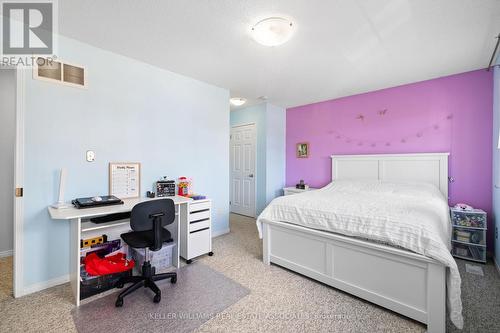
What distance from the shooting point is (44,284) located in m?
2.14

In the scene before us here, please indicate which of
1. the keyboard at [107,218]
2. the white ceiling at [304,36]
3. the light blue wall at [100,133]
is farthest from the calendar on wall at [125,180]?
the white ceiling at [304,36]

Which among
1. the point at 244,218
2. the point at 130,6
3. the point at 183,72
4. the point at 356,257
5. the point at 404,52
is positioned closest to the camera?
the point at 130,6

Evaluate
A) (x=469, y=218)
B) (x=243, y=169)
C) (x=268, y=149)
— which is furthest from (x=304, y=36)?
(x=243, y=169)

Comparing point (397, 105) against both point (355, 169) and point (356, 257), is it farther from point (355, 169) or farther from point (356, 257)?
point (356, 257)

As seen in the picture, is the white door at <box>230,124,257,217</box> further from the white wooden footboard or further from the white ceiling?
the white wooden footboard

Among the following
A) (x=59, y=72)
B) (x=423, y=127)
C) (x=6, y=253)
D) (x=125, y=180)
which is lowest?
(x=6, y=253)

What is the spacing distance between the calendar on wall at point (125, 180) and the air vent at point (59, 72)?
3.06ft

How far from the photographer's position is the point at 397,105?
356 centimetres

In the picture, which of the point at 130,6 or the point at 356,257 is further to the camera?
the point at 356,257

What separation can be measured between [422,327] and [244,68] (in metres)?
3.15

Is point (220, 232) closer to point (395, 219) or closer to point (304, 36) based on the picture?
point (395, 219)

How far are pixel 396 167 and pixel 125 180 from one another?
3.94 meters

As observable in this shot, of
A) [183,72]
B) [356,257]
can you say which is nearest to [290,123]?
[183,72]

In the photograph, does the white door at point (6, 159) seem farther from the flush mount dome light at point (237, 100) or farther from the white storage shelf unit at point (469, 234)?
the white storage shelf unit at point (469, 234)
